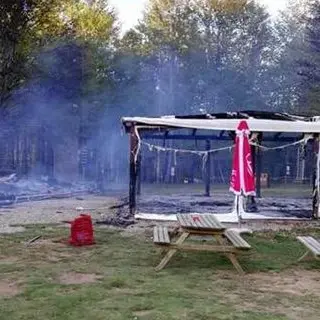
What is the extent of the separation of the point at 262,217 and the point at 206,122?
2050 millimetres

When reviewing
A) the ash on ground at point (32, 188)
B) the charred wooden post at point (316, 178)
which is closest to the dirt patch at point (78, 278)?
the charred wooden post at point (316, 178)

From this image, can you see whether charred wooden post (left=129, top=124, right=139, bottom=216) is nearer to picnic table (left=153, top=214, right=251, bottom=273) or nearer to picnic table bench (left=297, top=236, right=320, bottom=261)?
picnic table (left=153, top=214, right=251, bottom=273)

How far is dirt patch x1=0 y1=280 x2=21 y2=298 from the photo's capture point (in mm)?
4866

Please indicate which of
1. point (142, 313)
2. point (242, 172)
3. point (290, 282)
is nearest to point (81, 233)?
point (242, 172)

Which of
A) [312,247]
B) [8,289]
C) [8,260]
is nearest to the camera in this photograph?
[8,289]

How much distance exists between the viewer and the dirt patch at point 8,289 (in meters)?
4.87

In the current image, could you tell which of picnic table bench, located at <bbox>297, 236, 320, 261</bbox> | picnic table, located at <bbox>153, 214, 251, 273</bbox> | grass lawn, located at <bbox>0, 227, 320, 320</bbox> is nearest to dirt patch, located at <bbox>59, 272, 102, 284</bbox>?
grass lawn, located at <bbox>0, 227, 320, 320</bbox>

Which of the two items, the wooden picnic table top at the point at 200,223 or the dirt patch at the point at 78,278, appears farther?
the wooden picnic table top at the point at 200,223

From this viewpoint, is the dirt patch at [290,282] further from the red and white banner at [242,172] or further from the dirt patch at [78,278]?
the red and white banner at [242,172]

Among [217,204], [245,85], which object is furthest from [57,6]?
[217,204]

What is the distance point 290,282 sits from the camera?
5.59 meters

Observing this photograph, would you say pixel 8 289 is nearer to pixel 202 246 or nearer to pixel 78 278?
pixel 78 278

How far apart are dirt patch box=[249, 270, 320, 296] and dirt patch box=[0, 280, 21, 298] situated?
2.24 m

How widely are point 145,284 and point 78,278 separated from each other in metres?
0.72
